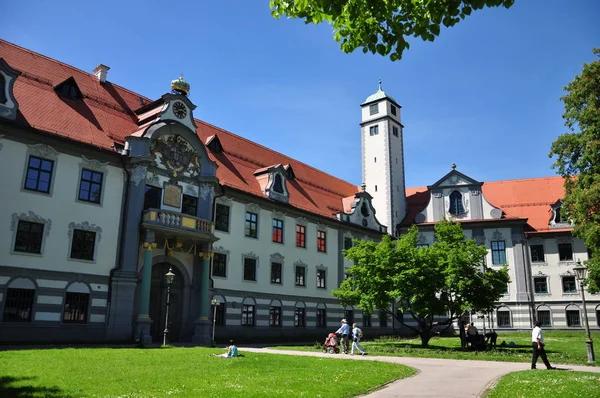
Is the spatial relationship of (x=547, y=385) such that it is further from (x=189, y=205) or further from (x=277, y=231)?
(x=277, y=231)

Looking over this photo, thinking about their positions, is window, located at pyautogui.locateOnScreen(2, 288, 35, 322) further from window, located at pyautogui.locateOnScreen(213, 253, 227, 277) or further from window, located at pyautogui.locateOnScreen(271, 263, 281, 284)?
window, located at pyautogui.locateOnScreen(271, 263, 281, 284)

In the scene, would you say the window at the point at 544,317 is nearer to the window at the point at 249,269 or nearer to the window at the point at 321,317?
the window at the point at 321,317

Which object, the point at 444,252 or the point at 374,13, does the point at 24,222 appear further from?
the point at 444,252

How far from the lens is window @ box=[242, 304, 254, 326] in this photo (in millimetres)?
32531

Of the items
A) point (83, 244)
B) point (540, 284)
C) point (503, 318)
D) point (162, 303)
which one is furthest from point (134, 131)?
point (540, 284)

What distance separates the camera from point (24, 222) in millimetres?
23000

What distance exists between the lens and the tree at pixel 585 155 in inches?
1203

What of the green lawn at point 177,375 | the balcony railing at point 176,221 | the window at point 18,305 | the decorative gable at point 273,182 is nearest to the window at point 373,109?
the decorative gable at point 273,182

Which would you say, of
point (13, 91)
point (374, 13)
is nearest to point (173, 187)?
point (13, 91)

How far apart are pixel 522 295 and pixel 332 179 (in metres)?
20.9

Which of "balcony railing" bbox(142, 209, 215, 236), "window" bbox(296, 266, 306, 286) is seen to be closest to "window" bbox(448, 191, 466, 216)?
"window" bbox(296, 266, 306, 286)

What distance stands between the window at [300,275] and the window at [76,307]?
54.8ft

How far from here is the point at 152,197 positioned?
28.0 m

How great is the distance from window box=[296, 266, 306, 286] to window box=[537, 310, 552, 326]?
75.7 feet
